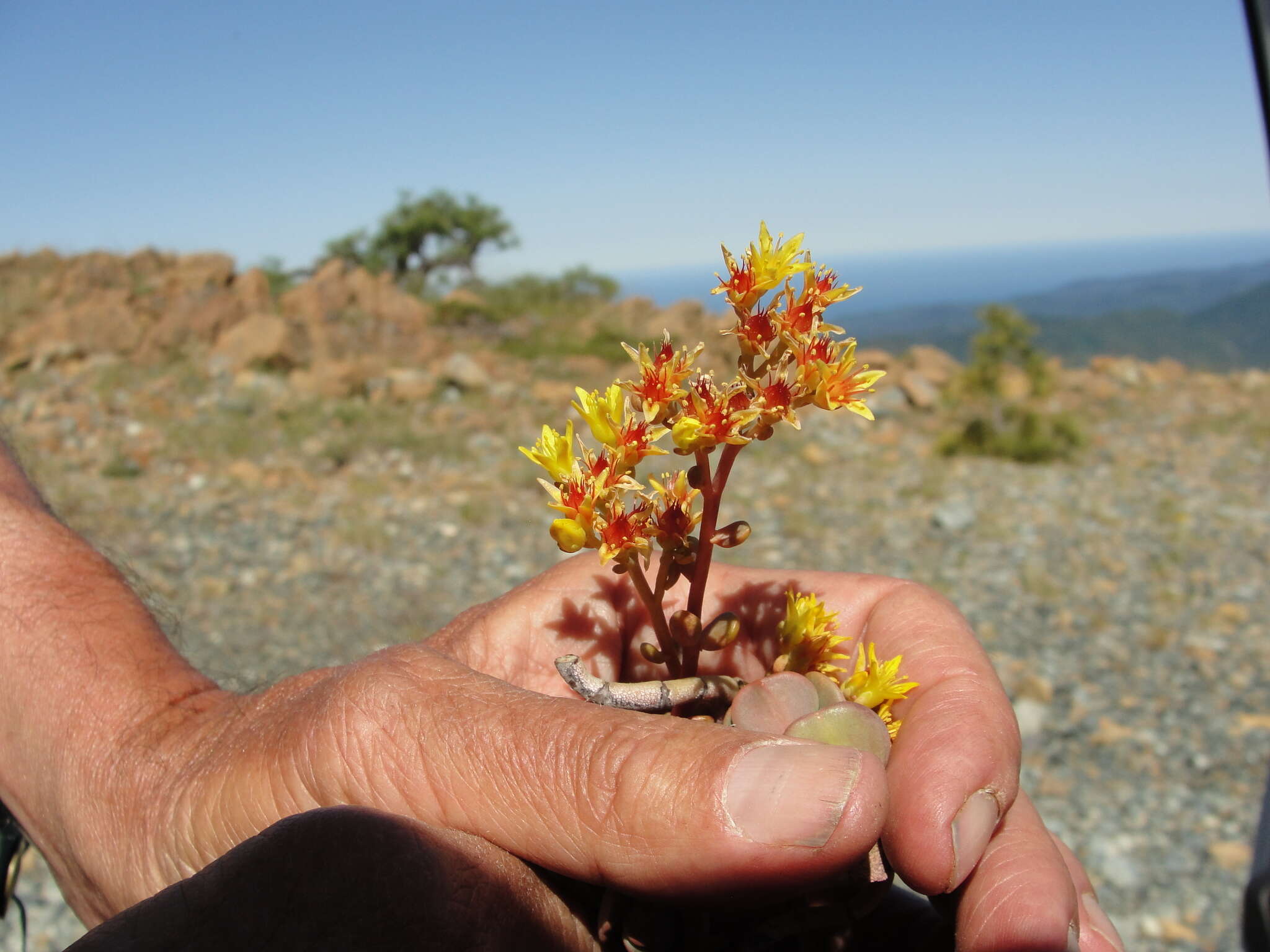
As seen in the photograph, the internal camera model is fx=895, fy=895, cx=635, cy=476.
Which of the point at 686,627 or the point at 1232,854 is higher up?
the point at 686,627

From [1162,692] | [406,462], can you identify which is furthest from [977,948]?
[406,462]

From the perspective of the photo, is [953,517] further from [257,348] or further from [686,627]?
[257,348]

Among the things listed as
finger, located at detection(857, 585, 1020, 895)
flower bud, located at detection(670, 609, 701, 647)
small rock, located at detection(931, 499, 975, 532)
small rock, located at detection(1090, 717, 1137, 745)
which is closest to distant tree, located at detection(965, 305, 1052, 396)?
small rock, located at detection(931, 499, 975, 532)

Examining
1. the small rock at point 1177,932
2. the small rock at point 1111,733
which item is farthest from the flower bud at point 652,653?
the small rock at point 1111,733

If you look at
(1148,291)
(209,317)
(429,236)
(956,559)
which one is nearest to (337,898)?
(956,559)

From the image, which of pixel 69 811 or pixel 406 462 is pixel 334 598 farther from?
pixel 69 811

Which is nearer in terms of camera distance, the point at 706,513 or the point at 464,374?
the point at 706,513

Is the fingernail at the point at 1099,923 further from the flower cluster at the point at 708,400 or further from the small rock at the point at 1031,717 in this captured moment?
the small rock at the point at 1031,717
